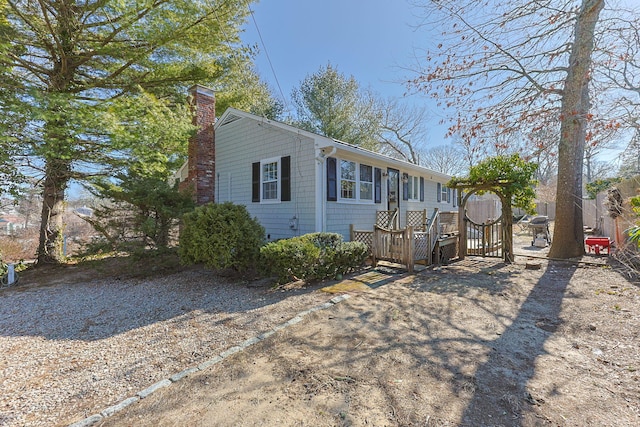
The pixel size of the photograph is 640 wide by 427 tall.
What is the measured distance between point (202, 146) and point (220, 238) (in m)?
4.68

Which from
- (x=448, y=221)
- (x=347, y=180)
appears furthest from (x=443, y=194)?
(x=347, y=180)

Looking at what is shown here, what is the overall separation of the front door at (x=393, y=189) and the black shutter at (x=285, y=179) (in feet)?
12.4

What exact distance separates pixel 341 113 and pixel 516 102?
540 inches

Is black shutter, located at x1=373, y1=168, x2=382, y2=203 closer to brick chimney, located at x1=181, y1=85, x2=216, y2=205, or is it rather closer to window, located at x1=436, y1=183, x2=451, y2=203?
brick chimney, located at x1=181, y1=85, x2=216, y2=205

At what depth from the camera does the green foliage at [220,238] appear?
18.6 ft

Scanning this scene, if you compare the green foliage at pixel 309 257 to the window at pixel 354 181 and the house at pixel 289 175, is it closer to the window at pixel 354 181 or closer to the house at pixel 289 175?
the house at pixel 289 175

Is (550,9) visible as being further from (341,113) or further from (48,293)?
(341,113)

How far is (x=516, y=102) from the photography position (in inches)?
282

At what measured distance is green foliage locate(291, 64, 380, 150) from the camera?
1967 centimetres

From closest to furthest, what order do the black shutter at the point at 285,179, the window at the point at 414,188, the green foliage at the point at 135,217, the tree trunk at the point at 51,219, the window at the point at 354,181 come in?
the green foliage at the point at 135,217
the tree trunk at the point at 51,219
the window at the point at 354,181
the black shutter at the point at 285,179
the window at the point at 414,188

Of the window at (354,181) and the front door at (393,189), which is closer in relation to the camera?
the window at (354,181)

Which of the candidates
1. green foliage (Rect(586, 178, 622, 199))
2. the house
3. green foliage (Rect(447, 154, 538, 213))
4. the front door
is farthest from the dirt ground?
green foliage (Rect(586, 178, 622, 199))

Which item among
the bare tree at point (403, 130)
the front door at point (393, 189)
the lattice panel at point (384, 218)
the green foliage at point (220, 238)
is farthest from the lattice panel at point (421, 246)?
the bare tree at point (403, 130)

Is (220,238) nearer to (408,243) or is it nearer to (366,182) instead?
(408,243)
